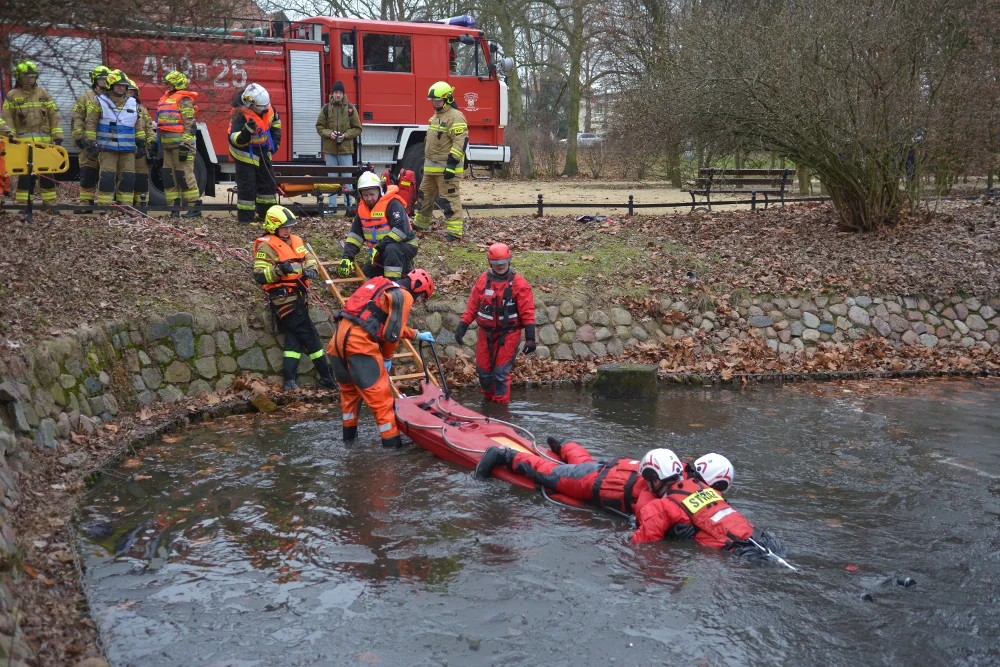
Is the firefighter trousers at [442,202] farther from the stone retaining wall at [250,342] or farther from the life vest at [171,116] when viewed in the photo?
the life vest at [171,116]

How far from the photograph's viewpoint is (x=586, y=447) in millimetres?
9305

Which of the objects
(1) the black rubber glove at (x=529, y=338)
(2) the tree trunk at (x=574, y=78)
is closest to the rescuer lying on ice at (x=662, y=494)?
(1) the black rubber glove at (x=529, y=338)

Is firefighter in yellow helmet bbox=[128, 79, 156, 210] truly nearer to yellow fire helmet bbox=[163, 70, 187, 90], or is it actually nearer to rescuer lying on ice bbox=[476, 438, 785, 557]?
yellow fire helmet bbox=[163, 70, 187, 90]

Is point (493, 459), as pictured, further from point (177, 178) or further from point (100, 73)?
point (177, 178)

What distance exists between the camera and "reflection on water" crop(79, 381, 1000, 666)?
5.66 m

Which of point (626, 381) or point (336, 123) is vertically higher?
point (336, 123)

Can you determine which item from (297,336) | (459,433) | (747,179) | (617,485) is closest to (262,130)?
(297,336)

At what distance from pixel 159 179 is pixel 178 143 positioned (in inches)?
80.4

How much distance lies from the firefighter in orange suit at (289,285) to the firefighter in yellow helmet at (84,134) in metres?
4.21

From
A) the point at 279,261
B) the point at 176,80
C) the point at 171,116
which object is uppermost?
the point at 176,80

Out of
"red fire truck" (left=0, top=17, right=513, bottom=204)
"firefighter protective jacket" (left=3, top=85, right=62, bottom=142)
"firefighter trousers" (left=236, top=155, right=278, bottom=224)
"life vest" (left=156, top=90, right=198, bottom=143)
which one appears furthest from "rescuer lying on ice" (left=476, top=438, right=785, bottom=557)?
"red fire truck" (left=0, top=17, right=513, bottom=204)

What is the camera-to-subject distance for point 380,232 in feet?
36.9

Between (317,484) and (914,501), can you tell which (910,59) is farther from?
(317,484)

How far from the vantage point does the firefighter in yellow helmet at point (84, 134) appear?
13.1m
